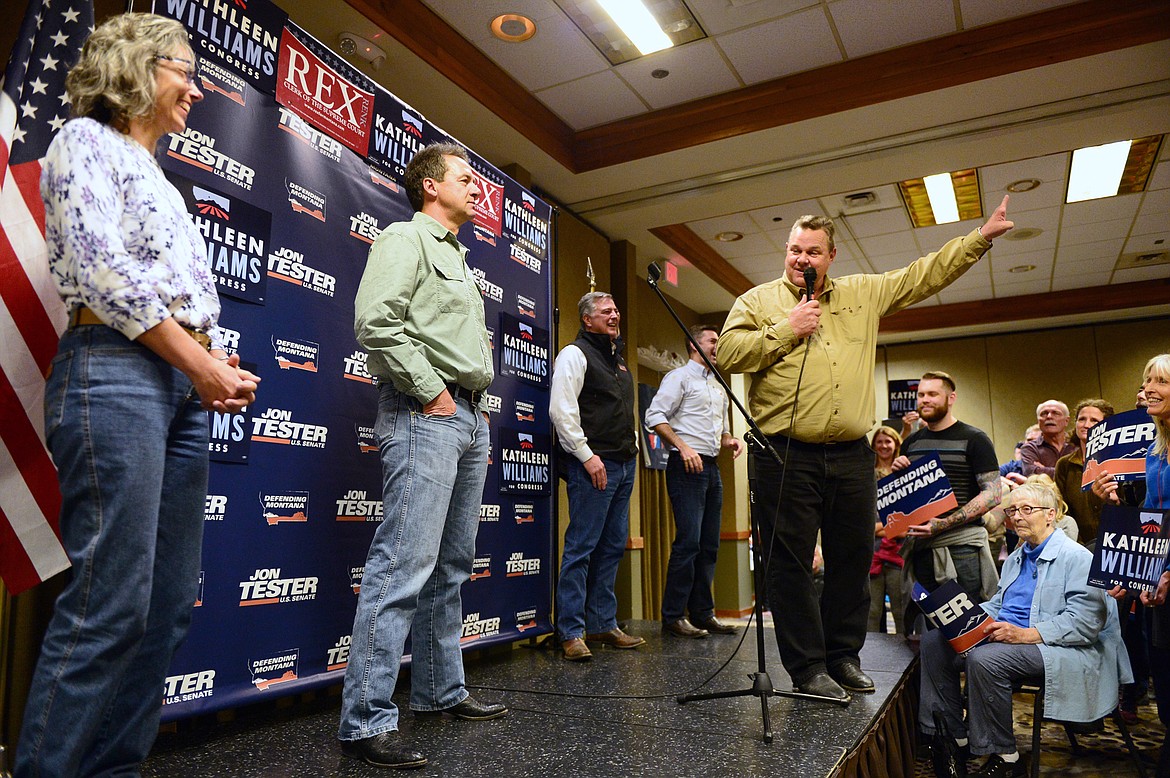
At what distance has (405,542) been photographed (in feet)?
5.82

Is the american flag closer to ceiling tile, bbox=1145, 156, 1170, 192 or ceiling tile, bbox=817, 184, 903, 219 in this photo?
ceiling tile, bbox=817, 184, 903, 219

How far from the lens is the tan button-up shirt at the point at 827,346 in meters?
2.27

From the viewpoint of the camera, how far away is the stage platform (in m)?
1.64

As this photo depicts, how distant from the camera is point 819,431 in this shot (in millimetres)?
2258

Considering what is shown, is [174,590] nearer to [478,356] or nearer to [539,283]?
[478,356]

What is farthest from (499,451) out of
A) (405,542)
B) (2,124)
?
(2,124)

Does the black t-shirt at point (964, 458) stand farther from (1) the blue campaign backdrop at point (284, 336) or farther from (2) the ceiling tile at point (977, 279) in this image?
(2) the ceiling tile at point (977, 279)

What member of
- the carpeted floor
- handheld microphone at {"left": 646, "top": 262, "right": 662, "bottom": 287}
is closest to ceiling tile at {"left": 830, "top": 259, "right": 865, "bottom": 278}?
the carpeted floor

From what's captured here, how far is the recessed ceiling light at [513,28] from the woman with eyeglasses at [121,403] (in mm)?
2572

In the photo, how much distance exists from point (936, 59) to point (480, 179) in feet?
8.13

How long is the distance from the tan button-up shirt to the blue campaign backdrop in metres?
1.25

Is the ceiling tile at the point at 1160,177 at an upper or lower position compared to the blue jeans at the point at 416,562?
upper

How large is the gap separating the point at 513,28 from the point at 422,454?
2.71 m

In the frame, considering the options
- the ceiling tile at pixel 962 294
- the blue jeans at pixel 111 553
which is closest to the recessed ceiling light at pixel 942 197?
the ceiling tile at pixel 962 294
